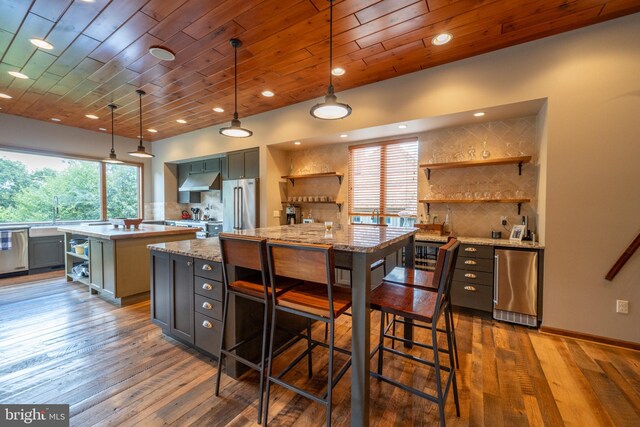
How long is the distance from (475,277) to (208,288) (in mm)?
2799

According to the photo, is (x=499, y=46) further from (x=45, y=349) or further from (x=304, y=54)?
(x=45, y=349)

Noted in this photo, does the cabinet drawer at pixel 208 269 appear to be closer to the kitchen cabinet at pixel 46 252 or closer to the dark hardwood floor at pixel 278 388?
the dark hardwood floor at pixel 278 388

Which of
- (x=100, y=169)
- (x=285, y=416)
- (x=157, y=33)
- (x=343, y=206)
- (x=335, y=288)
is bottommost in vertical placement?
(x=285, y=416)

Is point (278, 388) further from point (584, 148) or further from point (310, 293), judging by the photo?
point (584, 148)

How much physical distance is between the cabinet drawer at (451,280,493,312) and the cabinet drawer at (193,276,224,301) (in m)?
2.61

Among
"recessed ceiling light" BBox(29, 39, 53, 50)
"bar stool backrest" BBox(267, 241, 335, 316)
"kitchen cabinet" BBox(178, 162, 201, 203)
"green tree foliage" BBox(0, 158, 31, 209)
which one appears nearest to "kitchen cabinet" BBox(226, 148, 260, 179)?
"kitchen cabinet" BBox(178, 162, 201, 203)

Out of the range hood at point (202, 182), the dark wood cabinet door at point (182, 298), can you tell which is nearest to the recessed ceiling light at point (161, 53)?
the dark wood cabinet door at point (182, 298)

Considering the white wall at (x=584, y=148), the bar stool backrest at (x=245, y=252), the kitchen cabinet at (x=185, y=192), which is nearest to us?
the bar stool backrest at (x=245, y=252)

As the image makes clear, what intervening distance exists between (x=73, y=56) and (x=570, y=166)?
205 inches

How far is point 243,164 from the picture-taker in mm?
4824

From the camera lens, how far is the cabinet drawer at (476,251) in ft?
9.43

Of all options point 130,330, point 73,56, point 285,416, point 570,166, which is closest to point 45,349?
point 130,330

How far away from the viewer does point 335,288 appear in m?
1.70

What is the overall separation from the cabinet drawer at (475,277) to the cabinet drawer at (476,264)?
38mm
